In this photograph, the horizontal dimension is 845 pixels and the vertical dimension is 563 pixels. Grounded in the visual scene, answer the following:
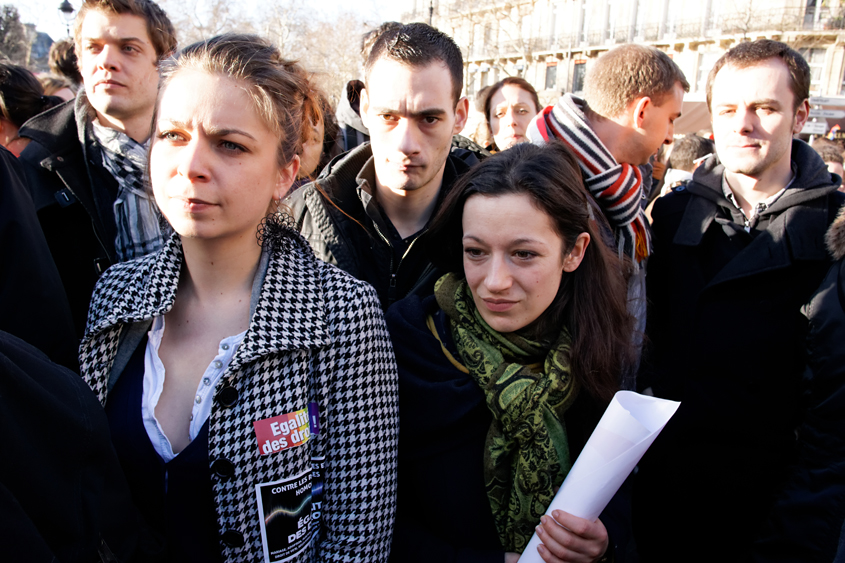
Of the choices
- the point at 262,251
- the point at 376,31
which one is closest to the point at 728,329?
the point at 262,251

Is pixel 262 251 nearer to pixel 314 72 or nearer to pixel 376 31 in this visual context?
pixel 314 72

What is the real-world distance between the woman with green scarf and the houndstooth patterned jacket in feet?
0.62

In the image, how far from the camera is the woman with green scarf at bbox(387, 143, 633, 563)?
68.7 inches

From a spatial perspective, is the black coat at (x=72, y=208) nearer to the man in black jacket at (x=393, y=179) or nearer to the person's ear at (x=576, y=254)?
the man in black jacket at (x=393, y=179)

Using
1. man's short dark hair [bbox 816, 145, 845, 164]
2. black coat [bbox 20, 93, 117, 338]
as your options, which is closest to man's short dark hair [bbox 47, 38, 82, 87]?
black coat [bbox 20, 93, 117, 338]

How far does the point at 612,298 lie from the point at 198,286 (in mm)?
1459

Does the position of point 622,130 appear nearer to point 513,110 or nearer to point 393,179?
point 393,179

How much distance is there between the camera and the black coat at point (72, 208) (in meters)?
2.58

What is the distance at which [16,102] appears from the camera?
3.53m

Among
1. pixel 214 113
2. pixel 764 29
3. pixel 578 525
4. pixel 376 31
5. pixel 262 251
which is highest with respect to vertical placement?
pixel 764 29

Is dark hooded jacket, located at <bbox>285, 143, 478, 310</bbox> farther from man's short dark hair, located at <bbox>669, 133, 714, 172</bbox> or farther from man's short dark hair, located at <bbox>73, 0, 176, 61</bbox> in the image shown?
man's short dark hair, located at <bbox>669, 133, 714, 172</bbox>

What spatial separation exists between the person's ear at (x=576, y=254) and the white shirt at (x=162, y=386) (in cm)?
114

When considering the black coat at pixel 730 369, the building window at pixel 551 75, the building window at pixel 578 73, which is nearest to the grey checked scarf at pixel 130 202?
the black coat at pixel 730 369

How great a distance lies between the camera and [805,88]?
2.68 metres
